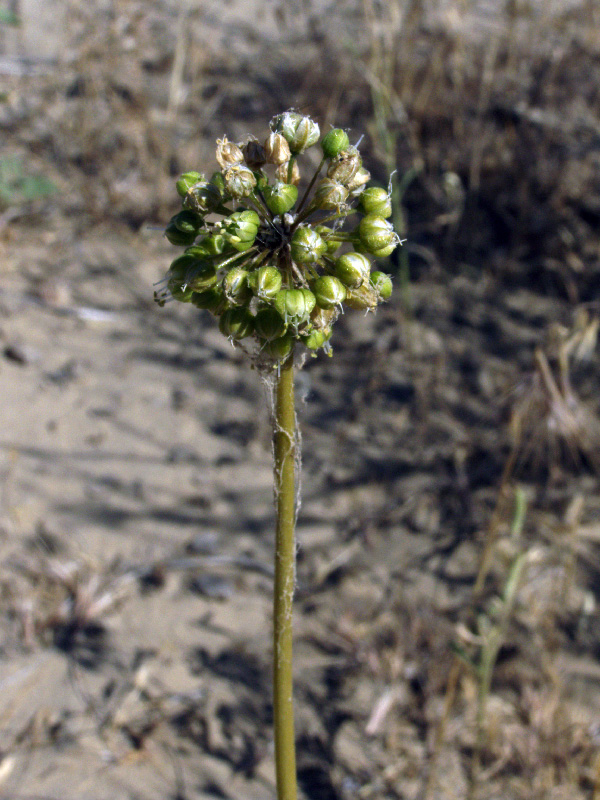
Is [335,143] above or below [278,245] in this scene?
above

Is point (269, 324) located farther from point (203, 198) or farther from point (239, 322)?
point (203, 198)

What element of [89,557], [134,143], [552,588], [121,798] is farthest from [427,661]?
[134,143]

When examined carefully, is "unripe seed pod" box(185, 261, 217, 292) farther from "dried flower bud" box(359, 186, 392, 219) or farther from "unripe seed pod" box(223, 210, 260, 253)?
"dried flower bud" box(359, 186, 392, 219)

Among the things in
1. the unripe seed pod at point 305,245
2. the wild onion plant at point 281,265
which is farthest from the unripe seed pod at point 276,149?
the unripe seed pod at point 305,245

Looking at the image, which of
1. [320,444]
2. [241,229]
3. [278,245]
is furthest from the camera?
[320,444]

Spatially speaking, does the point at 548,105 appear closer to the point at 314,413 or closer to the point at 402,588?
the point at 314,413

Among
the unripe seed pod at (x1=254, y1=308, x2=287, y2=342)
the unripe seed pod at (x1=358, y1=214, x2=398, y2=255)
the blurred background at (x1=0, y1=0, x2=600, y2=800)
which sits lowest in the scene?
the blurred background at (x1=0, y1=0, x2=600, y2=800)

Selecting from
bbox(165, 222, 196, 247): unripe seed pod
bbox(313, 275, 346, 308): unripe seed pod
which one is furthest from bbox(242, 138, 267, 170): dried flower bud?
bbox(313, 275, 346, 308): unripe seed pod

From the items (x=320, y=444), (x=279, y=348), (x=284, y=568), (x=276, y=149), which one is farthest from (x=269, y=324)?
(x=320, y=444)
